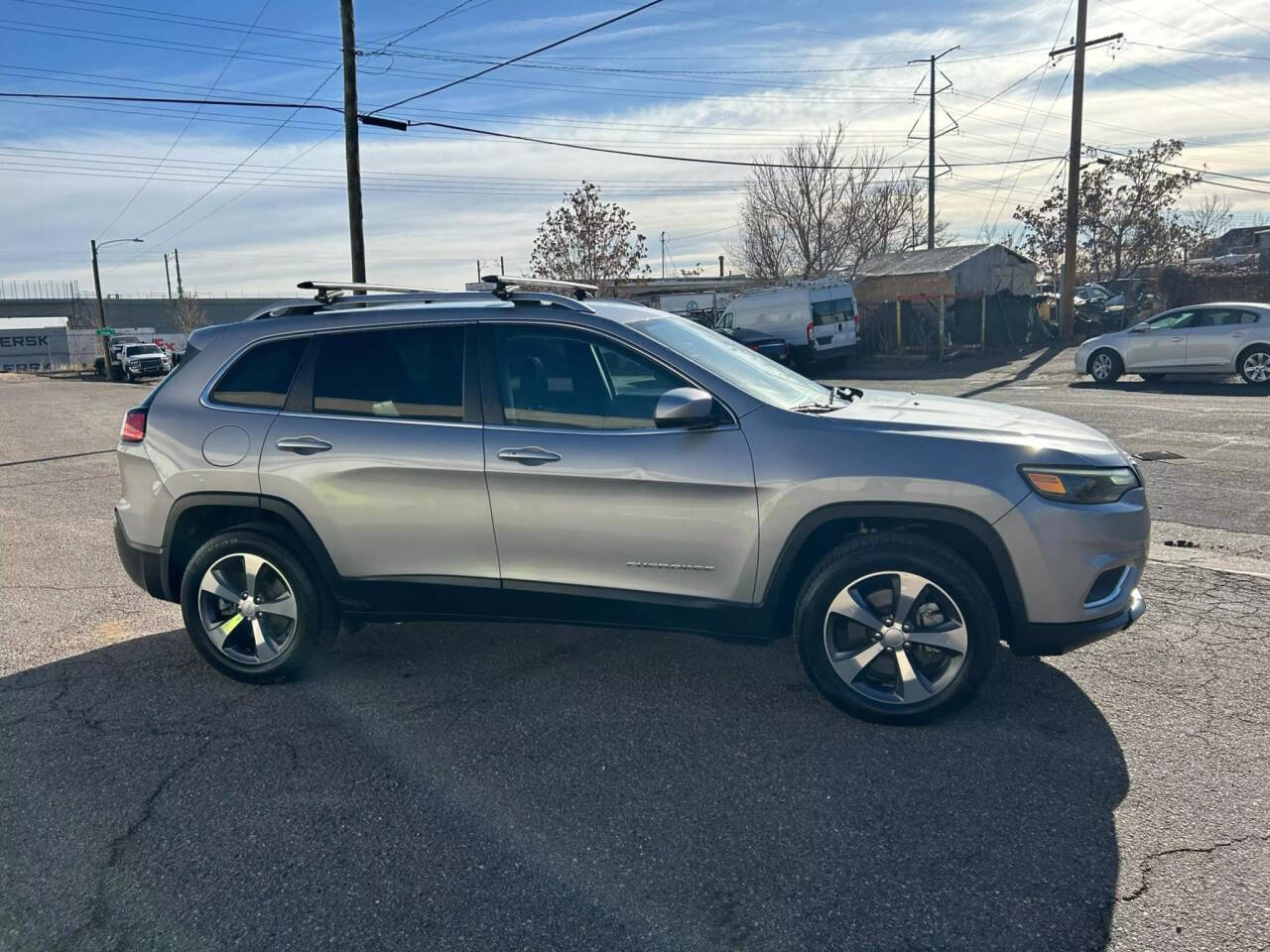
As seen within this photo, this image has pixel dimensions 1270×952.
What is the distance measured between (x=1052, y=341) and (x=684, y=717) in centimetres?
2717

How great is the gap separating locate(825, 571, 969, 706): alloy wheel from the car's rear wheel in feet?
52.7

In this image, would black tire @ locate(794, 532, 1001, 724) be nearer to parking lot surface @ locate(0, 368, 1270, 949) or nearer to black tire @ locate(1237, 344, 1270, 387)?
parking lot surface @ locate(0, 368, 1270, 949)

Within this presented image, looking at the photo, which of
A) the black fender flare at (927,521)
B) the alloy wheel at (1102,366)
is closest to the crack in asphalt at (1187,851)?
the black fender flare at (927,521)

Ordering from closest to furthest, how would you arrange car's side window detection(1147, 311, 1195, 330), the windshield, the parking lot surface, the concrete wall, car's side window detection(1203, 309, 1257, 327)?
the parking lot surface, the windshield, car's side window detection(1203, 309, 1257, 327), car's side window detection(1147, 311, 1195, 330), the concrete wall

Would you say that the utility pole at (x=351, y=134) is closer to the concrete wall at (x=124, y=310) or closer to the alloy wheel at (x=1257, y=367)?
the alloy wheel at (x=1257, y=367)

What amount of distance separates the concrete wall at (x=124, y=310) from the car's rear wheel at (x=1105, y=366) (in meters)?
94.1

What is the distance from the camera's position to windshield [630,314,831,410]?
4066 mm

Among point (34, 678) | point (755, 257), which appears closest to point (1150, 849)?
point (34, 678)

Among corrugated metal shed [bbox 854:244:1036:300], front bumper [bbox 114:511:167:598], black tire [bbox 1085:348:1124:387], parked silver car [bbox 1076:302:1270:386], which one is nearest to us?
front bumper [bbox 114:511:167:598]

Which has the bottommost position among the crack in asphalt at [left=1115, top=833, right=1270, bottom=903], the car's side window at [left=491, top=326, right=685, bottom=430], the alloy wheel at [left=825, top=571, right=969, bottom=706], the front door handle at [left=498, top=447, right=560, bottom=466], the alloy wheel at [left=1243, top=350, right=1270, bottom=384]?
the crack in asphalt at [left=1115, top=833, right=1270, bottom=903]

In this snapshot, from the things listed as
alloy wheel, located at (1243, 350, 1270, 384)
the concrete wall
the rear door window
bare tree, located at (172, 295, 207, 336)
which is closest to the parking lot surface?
alloy wheel, located at (1243, 350, 1270, 384)

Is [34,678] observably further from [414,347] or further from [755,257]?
[755,257]

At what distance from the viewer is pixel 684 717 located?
3.96 meters

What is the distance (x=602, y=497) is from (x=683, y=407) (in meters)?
0.54
